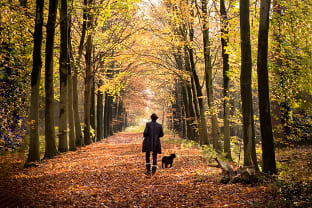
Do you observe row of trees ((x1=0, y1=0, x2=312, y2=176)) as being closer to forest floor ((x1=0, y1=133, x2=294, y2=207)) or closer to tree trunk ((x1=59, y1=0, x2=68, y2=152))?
tree trunk ((x1=59, y1=0, x2=68, y2=152))

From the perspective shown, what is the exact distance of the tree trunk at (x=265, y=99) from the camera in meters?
8.38

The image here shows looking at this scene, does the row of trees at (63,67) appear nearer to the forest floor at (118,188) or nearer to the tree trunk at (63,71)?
the tree trunk at (63,71)

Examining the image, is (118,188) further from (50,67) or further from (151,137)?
(50,67)

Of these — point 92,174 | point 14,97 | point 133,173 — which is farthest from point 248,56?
point 14,97

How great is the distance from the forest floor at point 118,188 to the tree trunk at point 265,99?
1.35 m

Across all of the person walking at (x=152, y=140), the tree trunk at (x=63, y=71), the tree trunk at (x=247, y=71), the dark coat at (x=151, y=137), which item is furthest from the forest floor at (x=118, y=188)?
the tree trunk at (x=63, y=71)

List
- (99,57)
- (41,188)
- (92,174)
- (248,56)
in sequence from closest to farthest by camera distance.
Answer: (41,188) < (248,56) < (92,174) < (99,57)

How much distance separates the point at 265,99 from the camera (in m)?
8.41

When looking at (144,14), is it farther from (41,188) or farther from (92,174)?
(41,188)

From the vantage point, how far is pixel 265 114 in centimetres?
841

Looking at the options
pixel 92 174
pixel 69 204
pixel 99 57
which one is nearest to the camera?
pixel 69 204

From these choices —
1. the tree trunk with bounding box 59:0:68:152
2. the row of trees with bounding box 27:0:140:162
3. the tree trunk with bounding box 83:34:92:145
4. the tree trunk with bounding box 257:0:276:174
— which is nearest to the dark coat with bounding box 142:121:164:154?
the tree trunk with bounding box 257:0:276:174

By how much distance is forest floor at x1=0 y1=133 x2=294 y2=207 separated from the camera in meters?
6.54

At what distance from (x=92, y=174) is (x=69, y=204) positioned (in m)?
3.40
